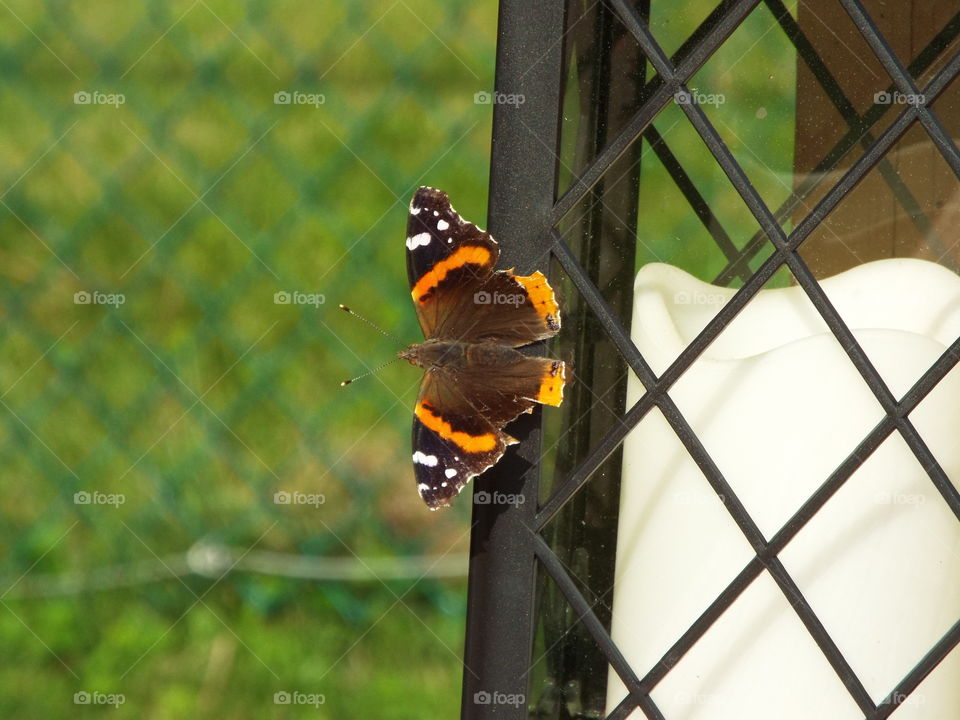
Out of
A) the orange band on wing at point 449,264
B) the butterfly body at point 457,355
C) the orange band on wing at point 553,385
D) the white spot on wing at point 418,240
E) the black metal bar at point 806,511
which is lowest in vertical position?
the black metal bar at point 806,511

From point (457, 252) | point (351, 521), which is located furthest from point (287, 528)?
point (457, 252)

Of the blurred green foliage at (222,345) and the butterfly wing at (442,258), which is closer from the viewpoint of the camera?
the butterfly wing at (442,258)

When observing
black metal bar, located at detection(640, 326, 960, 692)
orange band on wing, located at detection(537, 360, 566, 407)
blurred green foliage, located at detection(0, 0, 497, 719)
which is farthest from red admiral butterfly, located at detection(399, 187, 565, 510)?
blurred green foliage, located at detection(0, 0, 497, 719)

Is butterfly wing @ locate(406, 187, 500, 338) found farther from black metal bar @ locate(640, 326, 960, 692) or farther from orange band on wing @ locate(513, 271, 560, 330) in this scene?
Answer: black metal bar @ locate(640, 326, 960, 692)

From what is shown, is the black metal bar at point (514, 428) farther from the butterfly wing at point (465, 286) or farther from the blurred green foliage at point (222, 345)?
the blurred green foliage at point (222, 345)

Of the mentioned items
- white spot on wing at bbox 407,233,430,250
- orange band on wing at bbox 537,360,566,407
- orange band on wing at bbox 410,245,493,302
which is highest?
white spot on wing at bbox 407,233,430,250

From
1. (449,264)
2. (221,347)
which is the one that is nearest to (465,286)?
(449,264)

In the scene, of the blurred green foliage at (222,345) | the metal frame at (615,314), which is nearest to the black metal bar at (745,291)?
the metal frame at (615,314)
